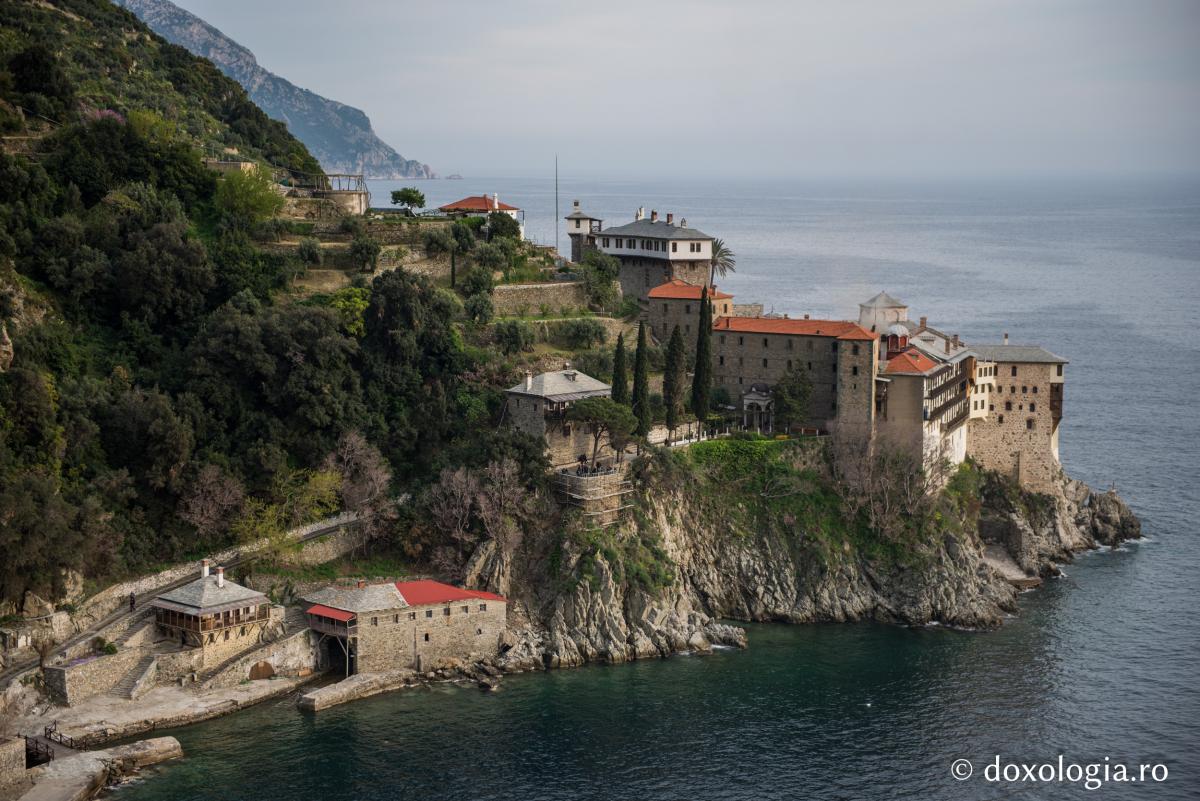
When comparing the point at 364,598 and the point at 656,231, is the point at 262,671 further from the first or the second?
the point at 656,231

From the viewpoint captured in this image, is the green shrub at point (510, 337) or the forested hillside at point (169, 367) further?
the green shrub at point (510, 337)

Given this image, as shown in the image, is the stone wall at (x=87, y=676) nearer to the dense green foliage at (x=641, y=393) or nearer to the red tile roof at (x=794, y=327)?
the dense green foliage at (x=641, y=393)

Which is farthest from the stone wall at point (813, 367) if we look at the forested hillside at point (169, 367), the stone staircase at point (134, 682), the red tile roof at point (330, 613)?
the stone staircase at point (134, 682)

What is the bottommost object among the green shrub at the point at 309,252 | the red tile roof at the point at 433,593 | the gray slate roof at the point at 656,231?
the red tile roof at the point at 433,593

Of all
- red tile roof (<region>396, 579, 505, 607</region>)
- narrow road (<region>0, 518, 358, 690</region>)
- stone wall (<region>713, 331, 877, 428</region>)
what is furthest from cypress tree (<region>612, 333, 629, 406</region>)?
narrow road (<region>0, 518, 358, 690</region>)

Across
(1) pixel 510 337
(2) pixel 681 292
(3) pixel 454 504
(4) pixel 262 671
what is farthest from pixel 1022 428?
(4) pixel 262 671

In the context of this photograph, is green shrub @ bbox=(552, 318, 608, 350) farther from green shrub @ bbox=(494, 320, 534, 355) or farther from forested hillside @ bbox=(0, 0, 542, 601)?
forested hillside @ bbox=(0, 0, 542, 601)

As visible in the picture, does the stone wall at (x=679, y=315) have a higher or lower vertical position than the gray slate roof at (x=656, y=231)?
lower

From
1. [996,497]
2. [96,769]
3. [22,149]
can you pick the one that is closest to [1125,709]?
[996,497]
